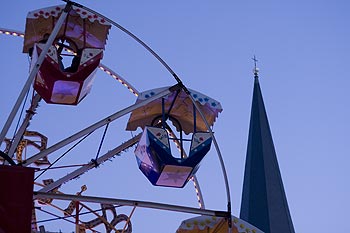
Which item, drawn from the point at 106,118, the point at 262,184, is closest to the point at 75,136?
the point at 106,118

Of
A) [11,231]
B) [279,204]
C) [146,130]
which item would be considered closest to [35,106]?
[146,130]

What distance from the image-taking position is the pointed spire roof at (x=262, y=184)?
4681 cm

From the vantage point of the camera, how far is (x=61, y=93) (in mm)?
10375

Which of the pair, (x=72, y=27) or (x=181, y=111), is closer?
(x=72, y=27)

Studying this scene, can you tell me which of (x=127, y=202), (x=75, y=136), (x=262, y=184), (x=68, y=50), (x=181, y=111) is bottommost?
(x=127, y=202)

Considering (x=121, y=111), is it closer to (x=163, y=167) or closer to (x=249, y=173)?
(x=163, y=167)

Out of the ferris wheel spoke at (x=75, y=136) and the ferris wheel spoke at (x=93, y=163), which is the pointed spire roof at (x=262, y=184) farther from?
the ferris wheel spoke at (x=75, y=136)

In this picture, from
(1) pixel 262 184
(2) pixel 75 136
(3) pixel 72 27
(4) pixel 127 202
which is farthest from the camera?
(1) pixel 262 184

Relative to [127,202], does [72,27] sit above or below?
above

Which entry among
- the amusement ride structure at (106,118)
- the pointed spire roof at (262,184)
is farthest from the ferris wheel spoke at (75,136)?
the pointed spire roof at (262,184)

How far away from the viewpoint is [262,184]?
49.3 meters

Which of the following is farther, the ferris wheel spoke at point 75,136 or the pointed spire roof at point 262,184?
the pointed spire roof at point 262,184

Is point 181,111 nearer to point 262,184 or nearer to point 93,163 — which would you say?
point 93,163

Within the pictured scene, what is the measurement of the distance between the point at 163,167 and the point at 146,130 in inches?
24.3
